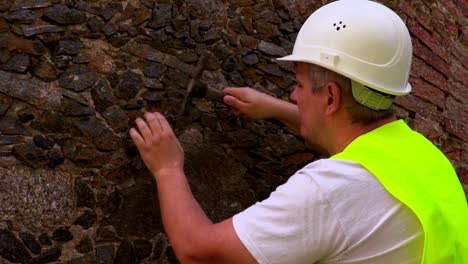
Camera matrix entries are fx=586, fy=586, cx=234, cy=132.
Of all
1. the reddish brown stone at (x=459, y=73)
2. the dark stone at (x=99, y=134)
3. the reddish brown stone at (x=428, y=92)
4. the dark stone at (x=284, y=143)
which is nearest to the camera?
the dark stone at (x=99, y=134)

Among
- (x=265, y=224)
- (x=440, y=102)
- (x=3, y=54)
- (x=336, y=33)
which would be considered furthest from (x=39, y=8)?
(x=440, y=102)

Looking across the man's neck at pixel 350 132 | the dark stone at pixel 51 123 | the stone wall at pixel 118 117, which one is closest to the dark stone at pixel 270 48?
the stone wall at pixel 118 117

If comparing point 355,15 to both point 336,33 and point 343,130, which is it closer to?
point 336,33

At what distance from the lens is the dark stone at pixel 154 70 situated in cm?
230

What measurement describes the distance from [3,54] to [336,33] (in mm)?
1117

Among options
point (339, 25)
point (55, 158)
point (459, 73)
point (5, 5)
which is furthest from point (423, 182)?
point (459, 73)

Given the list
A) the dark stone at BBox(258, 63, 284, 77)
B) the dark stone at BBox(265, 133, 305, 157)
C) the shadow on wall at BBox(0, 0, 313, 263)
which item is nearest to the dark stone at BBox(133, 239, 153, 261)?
the shadow on wall at BBox(0, 0, 313, 263)

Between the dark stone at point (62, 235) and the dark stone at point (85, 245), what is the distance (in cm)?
4

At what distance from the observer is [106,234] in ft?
7.00

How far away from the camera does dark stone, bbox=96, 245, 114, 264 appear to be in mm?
2111

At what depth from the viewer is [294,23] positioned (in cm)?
280

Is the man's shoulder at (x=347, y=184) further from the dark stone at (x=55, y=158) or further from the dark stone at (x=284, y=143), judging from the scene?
the dark stone at (x=284, y=143)

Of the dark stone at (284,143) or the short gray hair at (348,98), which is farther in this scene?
Result: the dark stone at (284,143)

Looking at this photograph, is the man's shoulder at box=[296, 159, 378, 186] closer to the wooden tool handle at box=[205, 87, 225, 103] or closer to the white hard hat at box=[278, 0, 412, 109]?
the white hard hat at box=[278, 0, 412, 109]
